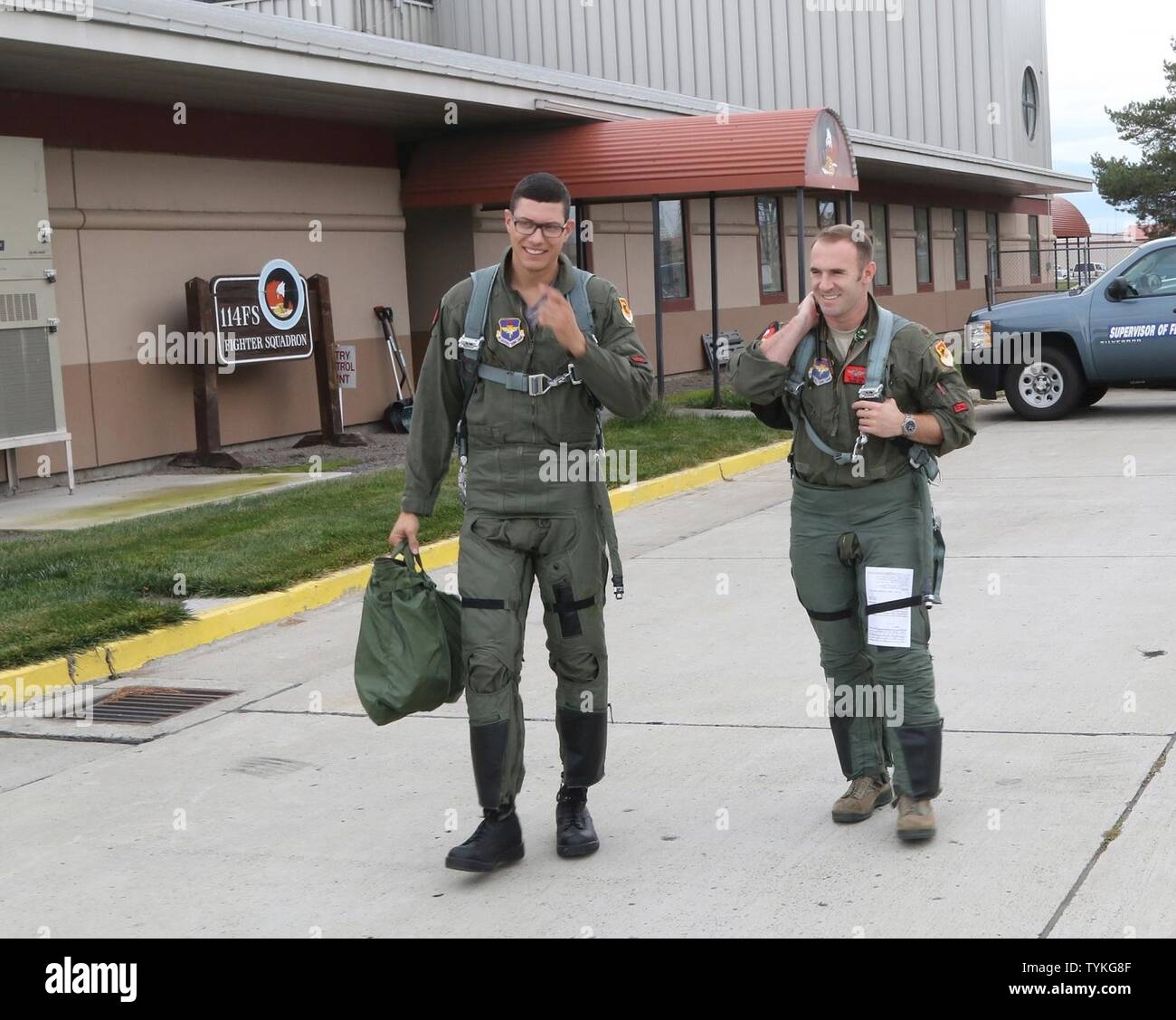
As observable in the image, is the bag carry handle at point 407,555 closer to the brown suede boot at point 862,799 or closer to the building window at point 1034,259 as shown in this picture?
the brown suede boot at point 862,799

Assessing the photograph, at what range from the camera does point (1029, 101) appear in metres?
36.1

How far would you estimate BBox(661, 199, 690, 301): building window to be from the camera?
22812 millimetres

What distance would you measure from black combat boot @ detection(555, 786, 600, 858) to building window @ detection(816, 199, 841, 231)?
70.1ft

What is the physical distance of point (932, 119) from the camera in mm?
32719

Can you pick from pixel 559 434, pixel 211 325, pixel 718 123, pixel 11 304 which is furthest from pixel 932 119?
pixel 559 434

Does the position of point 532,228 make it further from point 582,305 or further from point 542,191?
point 582,305

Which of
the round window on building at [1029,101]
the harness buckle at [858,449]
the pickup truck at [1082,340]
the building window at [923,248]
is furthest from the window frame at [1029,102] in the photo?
the harness buckle at [858,449]

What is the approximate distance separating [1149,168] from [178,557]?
56363 mm

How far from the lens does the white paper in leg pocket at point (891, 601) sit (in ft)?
15.5

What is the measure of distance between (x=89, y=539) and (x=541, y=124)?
8834 mm

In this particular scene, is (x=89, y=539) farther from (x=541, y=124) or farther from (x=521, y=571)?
(x=541, y=124)

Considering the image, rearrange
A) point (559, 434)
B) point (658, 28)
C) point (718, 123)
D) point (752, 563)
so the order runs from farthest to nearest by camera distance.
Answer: point (658, 28) < point (718, 123) < point (752, 563) < point (559, 434)

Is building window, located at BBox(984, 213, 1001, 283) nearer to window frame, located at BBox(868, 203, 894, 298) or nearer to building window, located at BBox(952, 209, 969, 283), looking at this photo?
building window, located at BBox(952, 209, 969, 283)

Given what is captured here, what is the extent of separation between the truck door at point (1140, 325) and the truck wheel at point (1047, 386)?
1.12 feet
